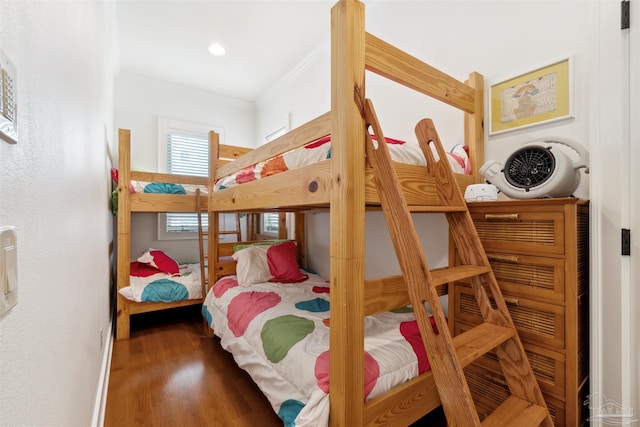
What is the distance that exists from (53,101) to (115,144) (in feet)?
11.4

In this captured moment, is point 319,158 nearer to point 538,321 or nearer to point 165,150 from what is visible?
A: point 538,321

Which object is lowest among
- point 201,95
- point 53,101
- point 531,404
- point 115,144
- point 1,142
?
point 531,404

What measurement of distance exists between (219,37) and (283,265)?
242cm

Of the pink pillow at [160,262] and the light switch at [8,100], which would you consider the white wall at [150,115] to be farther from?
the light switch at [8,100]

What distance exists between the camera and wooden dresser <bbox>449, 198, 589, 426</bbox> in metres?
1.09

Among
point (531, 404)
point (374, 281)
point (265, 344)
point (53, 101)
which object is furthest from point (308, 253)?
point (53, 101)

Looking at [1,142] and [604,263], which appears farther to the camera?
[604,263]

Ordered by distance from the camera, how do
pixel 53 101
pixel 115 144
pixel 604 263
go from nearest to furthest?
pixel 53 101 < pixel 604 263 < pixel 115 144

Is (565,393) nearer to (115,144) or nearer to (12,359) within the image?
(12,359)

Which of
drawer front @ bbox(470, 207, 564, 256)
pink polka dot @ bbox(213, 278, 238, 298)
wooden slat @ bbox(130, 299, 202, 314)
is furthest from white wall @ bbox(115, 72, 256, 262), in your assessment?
drawer front @ bbox(470, 207, 564, 256)

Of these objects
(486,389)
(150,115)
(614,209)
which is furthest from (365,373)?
(150,115)

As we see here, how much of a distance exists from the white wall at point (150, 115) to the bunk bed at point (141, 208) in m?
0.66

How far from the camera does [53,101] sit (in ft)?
2.44

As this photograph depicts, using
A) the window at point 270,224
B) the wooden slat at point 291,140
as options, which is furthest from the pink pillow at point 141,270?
the wooden slat at point 291,140
